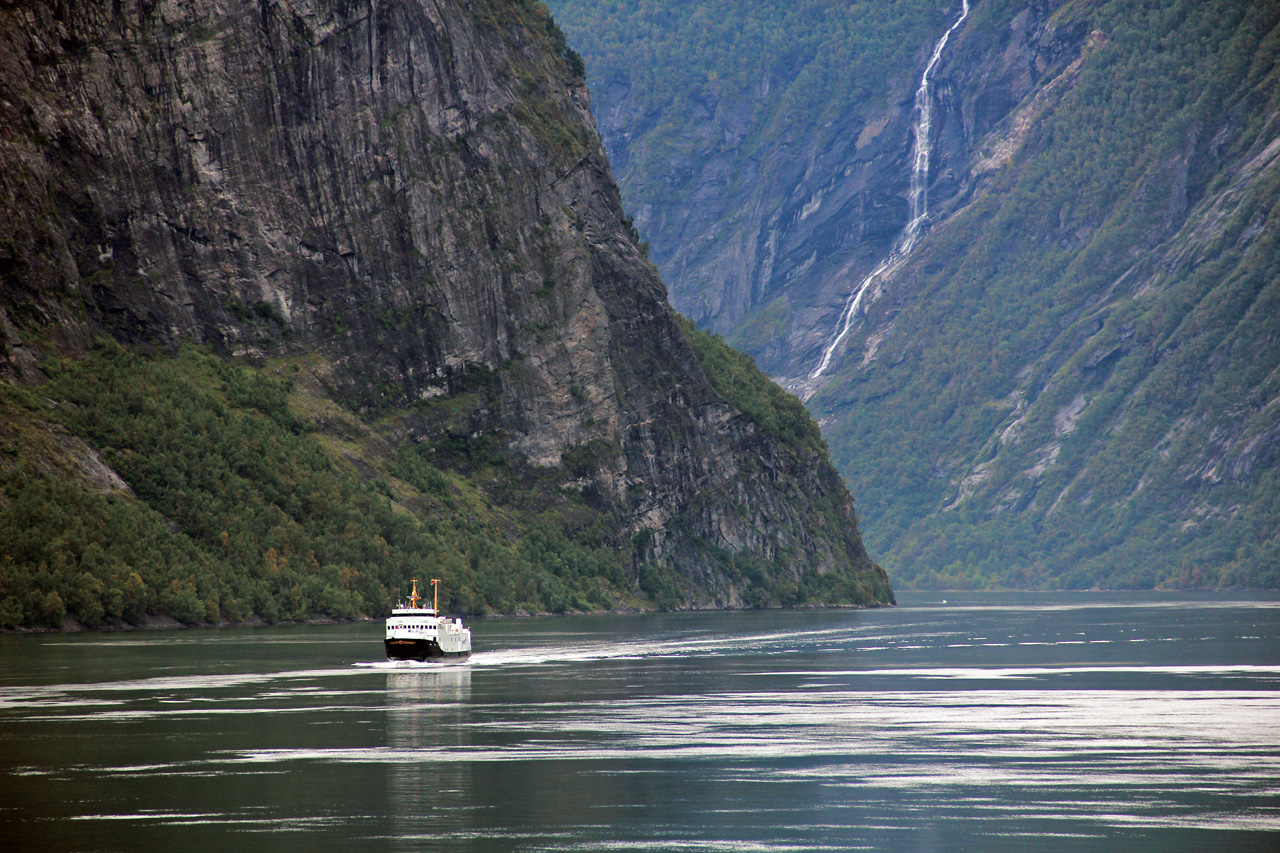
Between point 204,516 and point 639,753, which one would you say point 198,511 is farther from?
point 639,753

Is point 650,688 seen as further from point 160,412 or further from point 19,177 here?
point 19,177

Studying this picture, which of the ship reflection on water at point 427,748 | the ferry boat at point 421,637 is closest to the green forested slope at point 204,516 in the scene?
the ferry boat at point 421,637

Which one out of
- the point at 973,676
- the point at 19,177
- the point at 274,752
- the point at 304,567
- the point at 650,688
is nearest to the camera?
the point at 274,752

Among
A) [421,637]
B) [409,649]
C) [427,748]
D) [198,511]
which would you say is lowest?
[427,748]

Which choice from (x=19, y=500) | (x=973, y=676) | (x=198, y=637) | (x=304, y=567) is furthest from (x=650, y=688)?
(x=304, y=567)

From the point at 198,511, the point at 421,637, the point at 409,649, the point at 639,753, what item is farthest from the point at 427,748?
the point at 198,511

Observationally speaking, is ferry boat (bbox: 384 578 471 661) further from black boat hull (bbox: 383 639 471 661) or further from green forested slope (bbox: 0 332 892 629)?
green forested slope (bbox: 0 332 892 629)

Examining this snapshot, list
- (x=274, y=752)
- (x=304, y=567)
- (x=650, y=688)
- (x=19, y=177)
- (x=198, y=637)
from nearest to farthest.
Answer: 1. (x=274, y=752)
2. (x=650, y=688)
3. (x=198, y=637)
4. (x=304, y=567)
5. (x=19, y=177)
